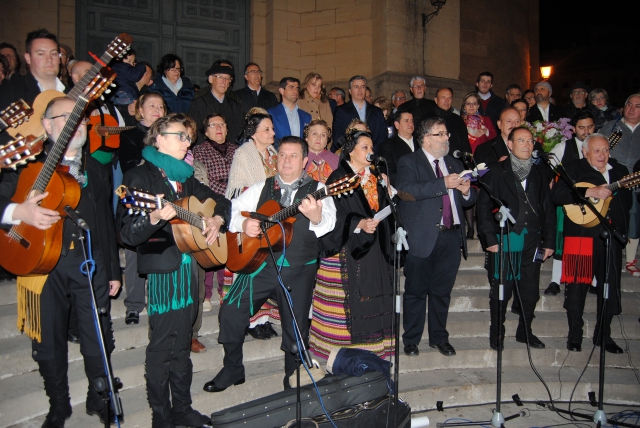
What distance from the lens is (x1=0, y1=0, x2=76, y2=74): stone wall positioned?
8320 millimetres

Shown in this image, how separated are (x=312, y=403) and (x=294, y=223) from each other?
1364 millimetres

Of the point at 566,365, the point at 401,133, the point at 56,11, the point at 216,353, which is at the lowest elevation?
the point at 566,365

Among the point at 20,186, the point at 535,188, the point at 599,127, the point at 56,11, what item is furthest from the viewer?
the point at 56,11

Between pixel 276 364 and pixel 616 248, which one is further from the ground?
pixel 616 248

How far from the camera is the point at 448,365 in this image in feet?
18.2

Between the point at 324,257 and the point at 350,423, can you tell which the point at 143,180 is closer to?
the point at 324,257

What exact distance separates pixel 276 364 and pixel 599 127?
21.0 feet

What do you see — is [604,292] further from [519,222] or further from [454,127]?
[454,127]

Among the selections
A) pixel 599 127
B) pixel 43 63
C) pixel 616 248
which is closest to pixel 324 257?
pixel 43 63

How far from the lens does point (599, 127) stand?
26.8 feet

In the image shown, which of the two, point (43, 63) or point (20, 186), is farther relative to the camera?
point (43, 63)

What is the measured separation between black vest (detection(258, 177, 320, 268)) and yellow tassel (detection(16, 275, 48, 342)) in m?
1.64

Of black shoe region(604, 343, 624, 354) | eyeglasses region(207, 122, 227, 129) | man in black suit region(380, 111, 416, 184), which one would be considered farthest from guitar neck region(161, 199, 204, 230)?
black shoe region(604, 343, 624, 354)

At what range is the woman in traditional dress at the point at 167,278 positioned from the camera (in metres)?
3.61
